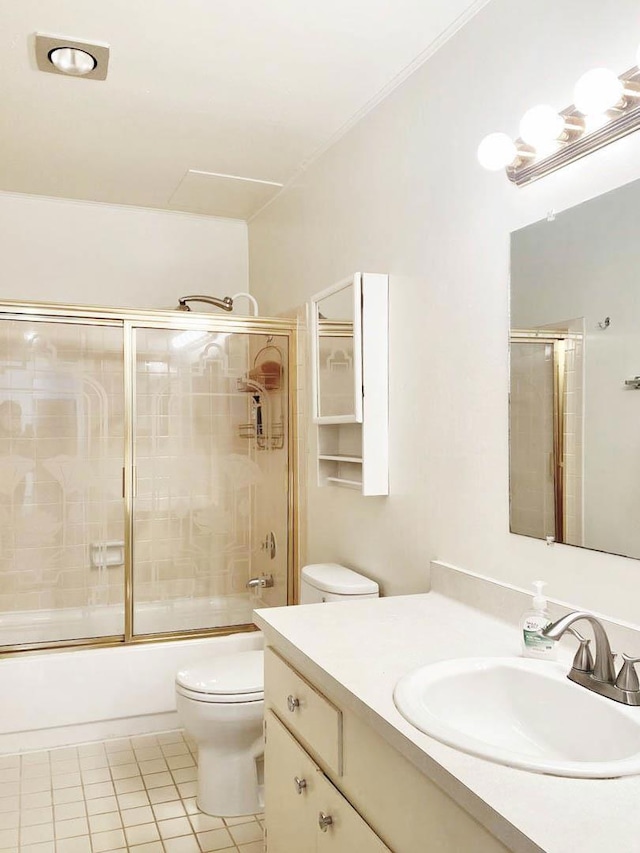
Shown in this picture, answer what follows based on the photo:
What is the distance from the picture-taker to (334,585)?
8.14ft

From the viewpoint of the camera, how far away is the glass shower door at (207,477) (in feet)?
Result: 9.95

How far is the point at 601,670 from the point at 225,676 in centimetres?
141

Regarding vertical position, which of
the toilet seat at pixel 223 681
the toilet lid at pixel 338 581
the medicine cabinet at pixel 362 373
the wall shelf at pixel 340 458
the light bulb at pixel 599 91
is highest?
the light bulb at pixel 599 91

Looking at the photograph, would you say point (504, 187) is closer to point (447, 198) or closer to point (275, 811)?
point (447, 198)

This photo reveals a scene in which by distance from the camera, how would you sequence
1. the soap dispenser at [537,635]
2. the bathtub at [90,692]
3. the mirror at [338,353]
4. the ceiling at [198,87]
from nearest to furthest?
the soap dispenser at [537,635], the ceiling at [198,87], the mirror at [338,353], the bathtub at [90,692]

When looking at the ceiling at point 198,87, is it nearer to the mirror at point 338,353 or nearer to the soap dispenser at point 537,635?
the mirror at point 338,353

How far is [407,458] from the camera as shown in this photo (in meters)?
2.33

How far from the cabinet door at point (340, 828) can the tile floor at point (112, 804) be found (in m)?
0.86

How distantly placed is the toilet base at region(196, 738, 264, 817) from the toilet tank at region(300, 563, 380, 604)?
57 centimetres

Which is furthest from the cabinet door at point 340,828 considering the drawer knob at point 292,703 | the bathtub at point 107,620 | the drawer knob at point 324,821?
the bathtub at point 107,620

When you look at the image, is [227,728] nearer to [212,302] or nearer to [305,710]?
[305,710]

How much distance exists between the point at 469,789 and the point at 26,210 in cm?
351

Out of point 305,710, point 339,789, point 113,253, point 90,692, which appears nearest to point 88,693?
point 90,692

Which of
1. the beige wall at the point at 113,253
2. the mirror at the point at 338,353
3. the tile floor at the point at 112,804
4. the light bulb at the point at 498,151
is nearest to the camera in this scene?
the light bulb at the point at 498,151
